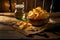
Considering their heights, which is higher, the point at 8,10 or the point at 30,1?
the point at 30,1

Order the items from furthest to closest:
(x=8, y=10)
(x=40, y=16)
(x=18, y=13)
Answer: (x=8, y=10) → (x=18, y=13) → (x=40, y=16)

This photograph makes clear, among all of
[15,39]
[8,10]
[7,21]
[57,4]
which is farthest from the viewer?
[8,10]

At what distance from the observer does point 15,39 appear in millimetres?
931

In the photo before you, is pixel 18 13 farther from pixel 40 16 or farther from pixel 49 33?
pixel 49 33

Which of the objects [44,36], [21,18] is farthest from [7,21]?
[44,36]

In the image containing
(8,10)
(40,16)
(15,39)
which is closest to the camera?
(15,39)

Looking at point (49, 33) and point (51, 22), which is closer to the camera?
point (49, 33)

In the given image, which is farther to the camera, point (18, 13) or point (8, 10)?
point (8, 10)

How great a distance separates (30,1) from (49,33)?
894 mm

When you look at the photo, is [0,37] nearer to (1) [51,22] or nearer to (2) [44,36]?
(2) [44,36]

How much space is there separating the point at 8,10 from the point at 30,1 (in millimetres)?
351

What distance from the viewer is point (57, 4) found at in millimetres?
1781

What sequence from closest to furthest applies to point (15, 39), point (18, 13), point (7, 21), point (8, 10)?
point (15, 39), point (7, 21), point (18, 13), point (8, 10)

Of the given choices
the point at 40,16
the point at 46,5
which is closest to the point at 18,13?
the point at 40,16
